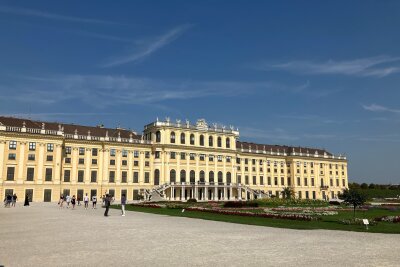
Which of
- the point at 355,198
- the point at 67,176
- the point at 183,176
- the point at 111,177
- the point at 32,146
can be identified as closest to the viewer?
the point at 355,198

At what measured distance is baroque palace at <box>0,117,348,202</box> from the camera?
61.1 meters

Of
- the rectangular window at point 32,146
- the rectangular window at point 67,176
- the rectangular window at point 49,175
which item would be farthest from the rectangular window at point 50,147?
the rectangular window at point 67,176

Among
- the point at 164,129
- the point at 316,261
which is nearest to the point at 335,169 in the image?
the point at 164,129

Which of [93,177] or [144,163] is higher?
[144,163]

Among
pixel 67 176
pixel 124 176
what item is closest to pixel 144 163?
pixel 124 176

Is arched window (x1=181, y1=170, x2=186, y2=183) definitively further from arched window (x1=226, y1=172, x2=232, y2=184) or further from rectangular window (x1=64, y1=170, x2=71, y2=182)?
rectangular window (x1=64, y1=170, x2=71, y2=182)

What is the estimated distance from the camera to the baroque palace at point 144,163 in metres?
61.1

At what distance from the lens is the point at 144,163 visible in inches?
2908

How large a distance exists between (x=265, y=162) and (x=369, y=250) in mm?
79764

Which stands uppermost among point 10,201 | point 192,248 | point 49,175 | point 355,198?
point 49,175

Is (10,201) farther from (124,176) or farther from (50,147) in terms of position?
(124,176)

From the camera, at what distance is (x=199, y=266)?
389 inches

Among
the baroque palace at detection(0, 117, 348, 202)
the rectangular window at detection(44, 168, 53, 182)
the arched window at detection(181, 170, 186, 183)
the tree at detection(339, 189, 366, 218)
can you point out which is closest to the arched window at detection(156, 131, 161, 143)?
the baroque palace at detection(0, 117, 348, 202)

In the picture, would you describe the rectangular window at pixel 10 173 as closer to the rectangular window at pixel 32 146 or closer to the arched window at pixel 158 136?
the rectangular window at pixel 32 146
